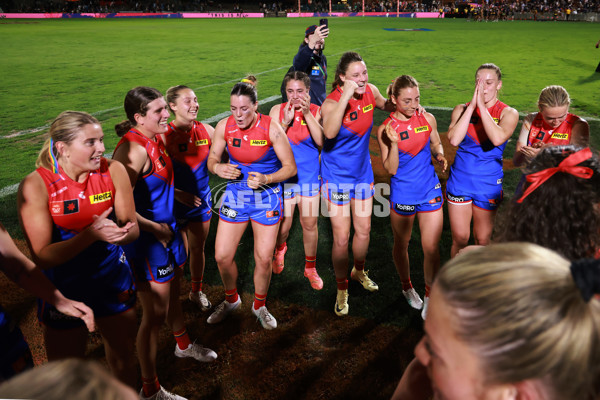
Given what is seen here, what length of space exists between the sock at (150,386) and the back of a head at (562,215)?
2.74m

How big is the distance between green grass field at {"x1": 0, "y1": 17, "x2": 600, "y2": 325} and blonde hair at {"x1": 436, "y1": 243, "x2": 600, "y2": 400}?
3267mm

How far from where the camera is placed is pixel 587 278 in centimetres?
95

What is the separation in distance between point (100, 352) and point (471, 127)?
13.4 feet

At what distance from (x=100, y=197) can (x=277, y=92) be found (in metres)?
11.4

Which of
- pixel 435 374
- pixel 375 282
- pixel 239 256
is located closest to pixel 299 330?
pixel 375 282

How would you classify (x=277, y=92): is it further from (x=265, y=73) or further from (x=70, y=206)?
(x=70, y=206)

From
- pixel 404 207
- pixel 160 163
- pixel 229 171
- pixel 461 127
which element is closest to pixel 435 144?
pixel 461 127

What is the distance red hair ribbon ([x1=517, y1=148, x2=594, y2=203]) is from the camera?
184 centimetres

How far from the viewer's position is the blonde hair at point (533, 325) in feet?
3.04

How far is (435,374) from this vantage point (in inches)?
→ 42.7

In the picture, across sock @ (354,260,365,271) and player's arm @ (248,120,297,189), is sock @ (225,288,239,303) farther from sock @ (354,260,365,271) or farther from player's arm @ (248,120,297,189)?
sock @ (354,260,365,271)

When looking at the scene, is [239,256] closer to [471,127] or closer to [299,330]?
[299,330]

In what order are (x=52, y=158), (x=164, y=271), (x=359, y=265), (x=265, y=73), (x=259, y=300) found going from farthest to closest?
(x=265, y=73) < (x=359, y=265) < (x=259, y=300) < (x=164, y=271) < (x=52, y=158)

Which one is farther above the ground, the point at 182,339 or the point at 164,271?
the point at 164,271
